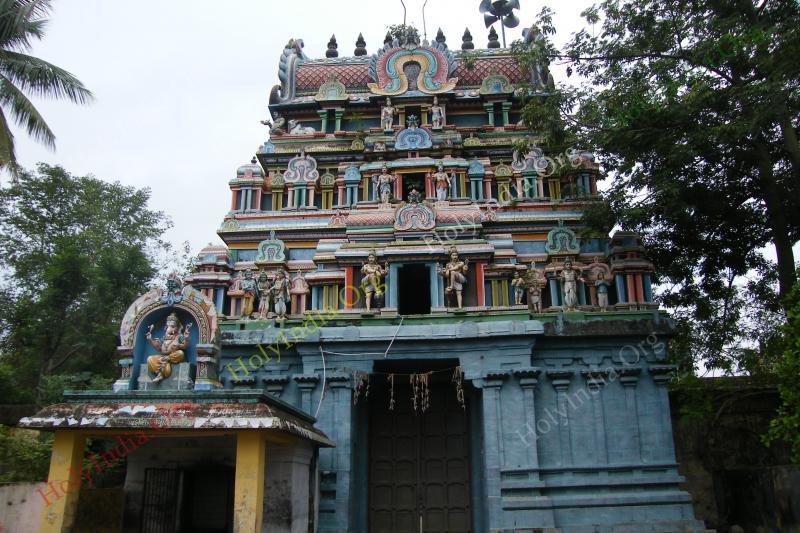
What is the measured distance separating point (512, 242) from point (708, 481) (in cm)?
755

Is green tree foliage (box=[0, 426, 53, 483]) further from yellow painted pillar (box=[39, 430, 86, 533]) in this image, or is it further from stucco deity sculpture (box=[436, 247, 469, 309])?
stucco deity sculpture (box=[436, 247, 469, 309])

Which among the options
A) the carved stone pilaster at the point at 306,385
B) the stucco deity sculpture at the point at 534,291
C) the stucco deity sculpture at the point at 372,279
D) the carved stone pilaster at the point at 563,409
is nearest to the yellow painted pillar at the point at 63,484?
the carved stone pilaster at the point at 306,385

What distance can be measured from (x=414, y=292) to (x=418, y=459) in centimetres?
519

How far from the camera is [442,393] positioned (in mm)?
15594

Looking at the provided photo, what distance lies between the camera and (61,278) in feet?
81.0

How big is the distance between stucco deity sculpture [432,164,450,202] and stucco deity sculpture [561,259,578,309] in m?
4.15

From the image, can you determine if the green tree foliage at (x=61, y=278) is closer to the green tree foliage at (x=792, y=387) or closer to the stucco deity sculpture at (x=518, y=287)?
the stucco deity sculpture at (x=518, y=287)

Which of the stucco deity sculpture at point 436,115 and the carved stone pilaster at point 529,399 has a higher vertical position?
the stucco deity sculpture at point 436,115

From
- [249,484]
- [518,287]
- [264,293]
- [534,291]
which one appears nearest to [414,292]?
[518,287]

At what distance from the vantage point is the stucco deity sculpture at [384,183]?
19.0 meters

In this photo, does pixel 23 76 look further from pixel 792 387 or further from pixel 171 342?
pixel 792 387

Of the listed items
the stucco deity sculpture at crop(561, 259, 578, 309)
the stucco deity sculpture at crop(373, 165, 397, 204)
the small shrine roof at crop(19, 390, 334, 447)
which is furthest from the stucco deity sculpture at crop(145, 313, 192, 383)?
the stucco deity sculpture at crop(561, 259, 578, 309)

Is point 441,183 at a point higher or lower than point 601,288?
higher

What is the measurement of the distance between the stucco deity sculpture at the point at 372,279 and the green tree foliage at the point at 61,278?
1284 cm
